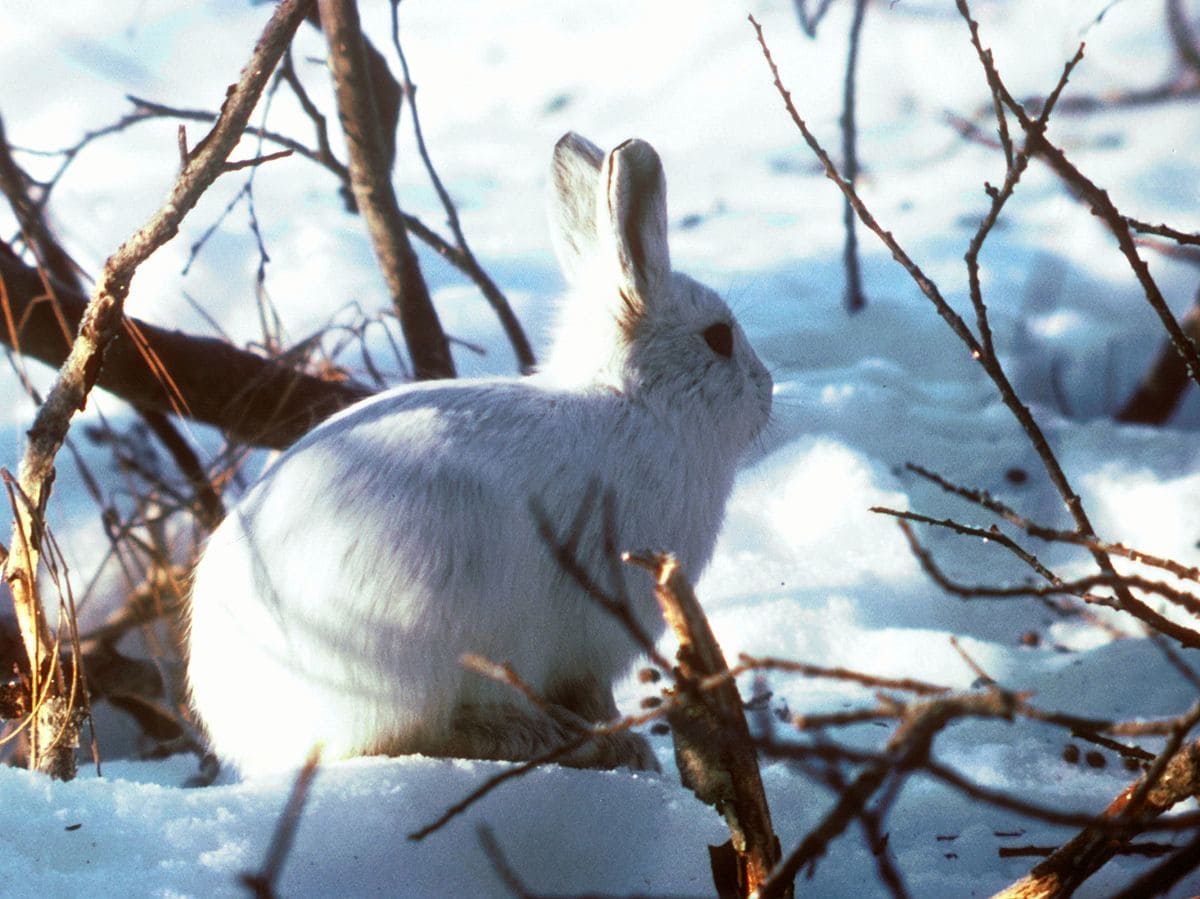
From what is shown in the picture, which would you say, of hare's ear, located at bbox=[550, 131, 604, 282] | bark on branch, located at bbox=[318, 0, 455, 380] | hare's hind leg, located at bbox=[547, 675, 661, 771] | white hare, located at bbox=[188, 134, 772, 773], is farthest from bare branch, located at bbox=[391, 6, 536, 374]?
hare's hind leg, located at bbox=[547, 675, 661, 771]

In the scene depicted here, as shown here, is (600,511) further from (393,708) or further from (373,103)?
(373,103)

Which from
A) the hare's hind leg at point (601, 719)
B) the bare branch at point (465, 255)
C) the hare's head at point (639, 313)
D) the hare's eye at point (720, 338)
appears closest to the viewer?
the hare's hind leg at point (601, 719)

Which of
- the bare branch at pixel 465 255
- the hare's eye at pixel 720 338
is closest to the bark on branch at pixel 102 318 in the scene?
the hare's eye at pixel 720 338

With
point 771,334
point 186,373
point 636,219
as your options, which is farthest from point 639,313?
point 771,334

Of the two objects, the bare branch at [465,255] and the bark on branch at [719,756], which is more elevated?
the bare branch at [465,255]

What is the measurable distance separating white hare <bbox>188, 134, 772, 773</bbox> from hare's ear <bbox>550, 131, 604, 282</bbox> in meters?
0.23

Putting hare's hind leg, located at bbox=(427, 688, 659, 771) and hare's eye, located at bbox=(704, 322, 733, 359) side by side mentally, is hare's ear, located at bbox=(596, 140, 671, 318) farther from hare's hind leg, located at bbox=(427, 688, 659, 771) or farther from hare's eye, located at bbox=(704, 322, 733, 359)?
hare's hind leg, located at bbox=(427, 688, 659, 771)

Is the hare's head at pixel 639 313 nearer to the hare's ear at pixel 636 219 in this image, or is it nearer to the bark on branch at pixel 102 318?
the hare's ear at pixel 636 219

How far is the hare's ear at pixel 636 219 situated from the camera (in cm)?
197

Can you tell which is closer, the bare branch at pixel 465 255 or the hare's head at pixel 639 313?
the hare's head at pixel 639 313

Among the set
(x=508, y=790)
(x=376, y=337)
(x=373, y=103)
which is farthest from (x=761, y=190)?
(x=508, y=790)

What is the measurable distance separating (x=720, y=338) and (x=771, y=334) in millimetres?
1949

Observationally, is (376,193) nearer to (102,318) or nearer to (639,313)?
(639,313)

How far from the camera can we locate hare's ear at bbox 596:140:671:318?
1968mm
